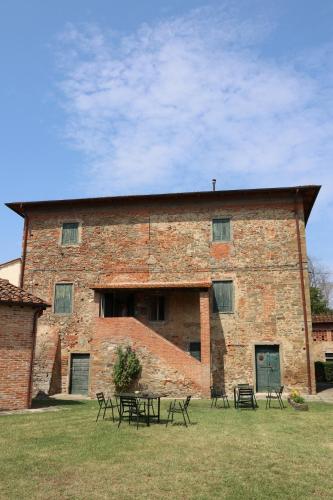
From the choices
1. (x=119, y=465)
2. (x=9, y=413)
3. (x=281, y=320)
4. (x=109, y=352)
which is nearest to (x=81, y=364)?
(x=109, y=352)

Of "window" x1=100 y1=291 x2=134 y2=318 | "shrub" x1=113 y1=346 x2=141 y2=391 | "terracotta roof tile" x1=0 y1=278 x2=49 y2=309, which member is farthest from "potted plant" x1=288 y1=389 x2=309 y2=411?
"terracotta roof tile" x1=0 y1=278 x2=49 y2=309

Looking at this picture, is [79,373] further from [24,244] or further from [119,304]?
[24,244]

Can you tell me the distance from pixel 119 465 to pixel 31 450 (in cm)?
196

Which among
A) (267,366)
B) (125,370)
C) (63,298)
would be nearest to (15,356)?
(125,370)

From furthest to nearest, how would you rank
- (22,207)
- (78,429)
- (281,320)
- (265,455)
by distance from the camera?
(22,207) < (281,320) < (78,429) < (265,455)

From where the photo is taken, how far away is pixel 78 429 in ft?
31.4

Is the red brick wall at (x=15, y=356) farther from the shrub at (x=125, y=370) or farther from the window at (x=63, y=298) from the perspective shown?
the window at (x=63, y=298)

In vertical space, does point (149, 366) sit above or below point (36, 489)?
above

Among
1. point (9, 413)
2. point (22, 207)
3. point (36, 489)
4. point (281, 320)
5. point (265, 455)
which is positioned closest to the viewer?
point (36, 489)

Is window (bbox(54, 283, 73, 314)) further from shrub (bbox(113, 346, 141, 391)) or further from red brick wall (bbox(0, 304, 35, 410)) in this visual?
red brick wall (bbox(0, 304, 35, 410))

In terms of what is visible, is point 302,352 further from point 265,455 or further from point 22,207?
point 22,207

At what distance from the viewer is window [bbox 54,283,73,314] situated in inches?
763

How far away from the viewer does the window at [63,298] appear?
763 inches

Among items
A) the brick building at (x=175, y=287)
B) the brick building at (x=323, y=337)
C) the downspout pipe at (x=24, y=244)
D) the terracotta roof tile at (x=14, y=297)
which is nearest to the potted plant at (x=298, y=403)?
the brick building at (x=175, y=287)
